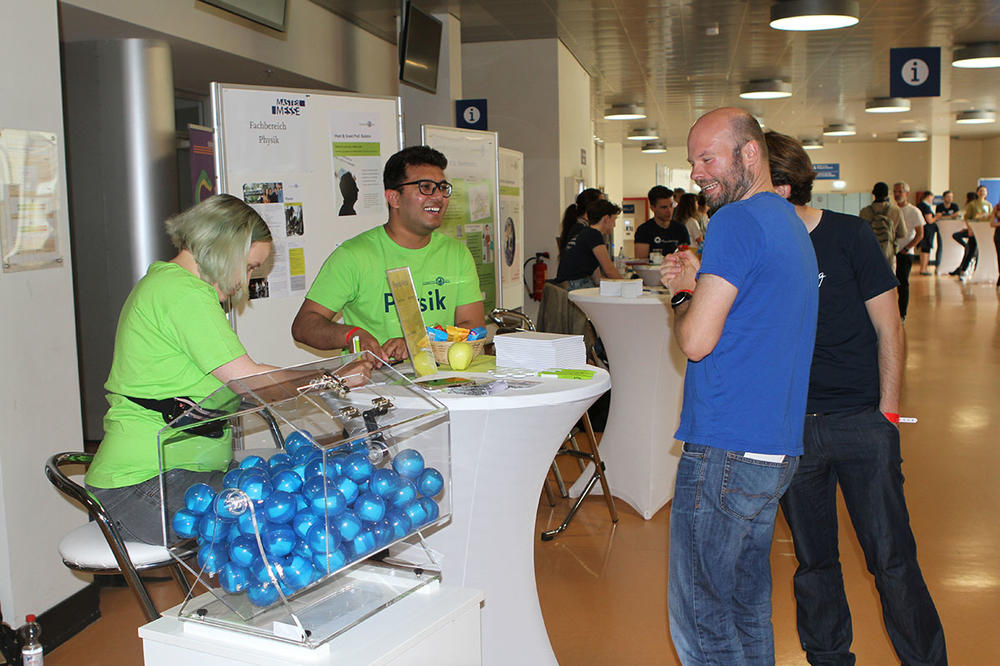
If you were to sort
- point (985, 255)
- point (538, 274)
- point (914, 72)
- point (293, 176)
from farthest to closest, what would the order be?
1. point (985, 255)
2. point (538, 274)
3. point (914, 72)
4. point (293, 176)

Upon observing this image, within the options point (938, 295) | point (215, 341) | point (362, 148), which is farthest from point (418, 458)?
point (938, 295)

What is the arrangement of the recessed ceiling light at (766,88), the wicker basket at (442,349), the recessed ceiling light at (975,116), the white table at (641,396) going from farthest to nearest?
the recessed ceiling light at (975,116) → the recessed ceiling light at (766,88) → the white table at (641,396) → the wicker basket at (442,349)

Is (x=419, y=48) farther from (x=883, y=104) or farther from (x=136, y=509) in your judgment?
(x=883, y=104)

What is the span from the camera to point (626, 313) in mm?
4359

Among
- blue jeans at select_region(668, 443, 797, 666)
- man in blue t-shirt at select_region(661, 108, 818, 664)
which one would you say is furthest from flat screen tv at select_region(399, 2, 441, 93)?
blue jeans at select_region(668, 443, 797, 666)

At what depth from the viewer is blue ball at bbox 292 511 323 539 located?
1.49 metres

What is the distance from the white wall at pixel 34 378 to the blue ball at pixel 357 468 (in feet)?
6.57

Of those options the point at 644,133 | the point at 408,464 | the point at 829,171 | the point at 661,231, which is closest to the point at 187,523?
the point at 408,464

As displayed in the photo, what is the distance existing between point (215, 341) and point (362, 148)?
2622 millimetres

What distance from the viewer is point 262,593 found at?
4.94ft

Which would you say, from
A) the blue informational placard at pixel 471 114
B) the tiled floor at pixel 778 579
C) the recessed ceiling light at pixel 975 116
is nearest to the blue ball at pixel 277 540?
the tiled floor at pixel 778 579

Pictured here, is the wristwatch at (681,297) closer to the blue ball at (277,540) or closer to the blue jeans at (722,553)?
the blue jeans at (722,553)

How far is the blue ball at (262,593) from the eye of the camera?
59.2 inches

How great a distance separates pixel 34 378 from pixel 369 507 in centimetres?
217
